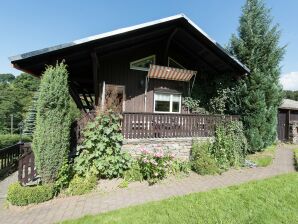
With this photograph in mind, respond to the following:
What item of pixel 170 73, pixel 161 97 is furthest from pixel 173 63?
pixel 161 97

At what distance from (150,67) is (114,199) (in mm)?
6253

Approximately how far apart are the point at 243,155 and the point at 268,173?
1444 mm

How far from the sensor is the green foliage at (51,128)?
619 centimetres

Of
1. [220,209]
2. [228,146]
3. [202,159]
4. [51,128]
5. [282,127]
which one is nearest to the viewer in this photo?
[220,209]

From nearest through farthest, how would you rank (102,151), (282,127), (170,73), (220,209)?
(220,209)
(102,151)
(170,73)
(282,127)

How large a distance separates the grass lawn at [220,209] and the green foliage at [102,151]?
2.15 meters

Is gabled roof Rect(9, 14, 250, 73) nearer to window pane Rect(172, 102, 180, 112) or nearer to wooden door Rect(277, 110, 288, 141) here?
window pane Rect(172, 102, 180, 112)

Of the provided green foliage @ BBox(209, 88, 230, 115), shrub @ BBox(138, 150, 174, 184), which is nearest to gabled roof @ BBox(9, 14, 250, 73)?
green foliage @ BBox(209, 88, 230, 115)

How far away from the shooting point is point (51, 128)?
6.31m

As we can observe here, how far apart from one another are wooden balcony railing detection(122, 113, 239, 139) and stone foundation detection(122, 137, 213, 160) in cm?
21

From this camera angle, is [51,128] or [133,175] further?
[133,175]

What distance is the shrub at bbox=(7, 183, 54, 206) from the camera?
5.52 m

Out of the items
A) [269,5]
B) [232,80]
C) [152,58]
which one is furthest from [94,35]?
[269,5]

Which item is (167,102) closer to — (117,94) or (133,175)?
(117,94)
